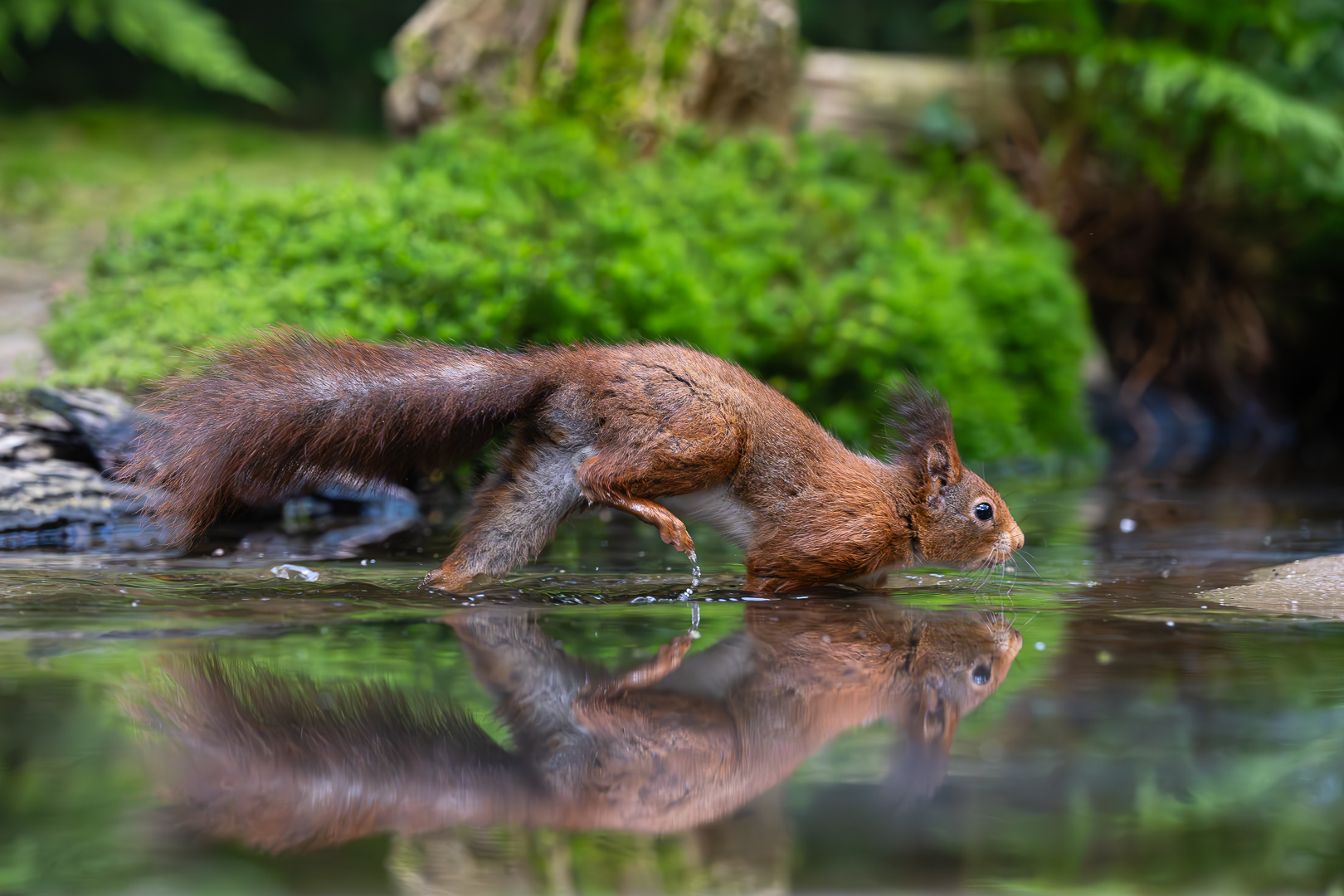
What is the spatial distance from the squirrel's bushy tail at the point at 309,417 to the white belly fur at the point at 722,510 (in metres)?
0.71

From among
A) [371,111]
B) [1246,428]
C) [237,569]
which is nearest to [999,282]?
[1246,428]

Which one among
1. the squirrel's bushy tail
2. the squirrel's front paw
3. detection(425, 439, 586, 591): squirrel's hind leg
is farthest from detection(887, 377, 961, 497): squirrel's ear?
the squirrel's front paw

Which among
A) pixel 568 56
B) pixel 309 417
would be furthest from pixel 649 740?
pixel 568 56

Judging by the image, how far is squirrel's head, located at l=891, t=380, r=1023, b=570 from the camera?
14.7 ft

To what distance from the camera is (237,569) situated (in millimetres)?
4434

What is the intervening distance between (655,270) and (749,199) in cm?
192

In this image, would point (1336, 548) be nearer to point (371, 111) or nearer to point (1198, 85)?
point (1198, 85)

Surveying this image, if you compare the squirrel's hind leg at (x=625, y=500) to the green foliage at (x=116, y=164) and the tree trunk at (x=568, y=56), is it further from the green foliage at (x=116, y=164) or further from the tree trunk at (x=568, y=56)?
the tree trunk at (x=568, y=56)

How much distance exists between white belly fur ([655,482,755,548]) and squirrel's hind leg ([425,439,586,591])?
1.24 feet

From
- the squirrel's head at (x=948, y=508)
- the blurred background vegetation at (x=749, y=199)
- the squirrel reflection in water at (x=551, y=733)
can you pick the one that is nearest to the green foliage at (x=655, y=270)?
the blurred background vegetation at (x=749, y=199)

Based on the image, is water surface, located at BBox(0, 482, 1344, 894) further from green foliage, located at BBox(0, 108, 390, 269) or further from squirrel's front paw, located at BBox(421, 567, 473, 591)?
green foliage, located at BBox(0, 108, 390, 269)

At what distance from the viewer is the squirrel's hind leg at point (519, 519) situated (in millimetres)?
4121

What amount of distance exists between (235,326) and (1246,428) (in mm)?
10624

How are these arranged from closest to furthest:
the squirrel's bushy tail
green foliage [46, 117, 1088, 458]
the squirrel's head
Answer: the squirrel's bushy tail < the squirrel's head < green foliage [46, 117, 1088, 458]
